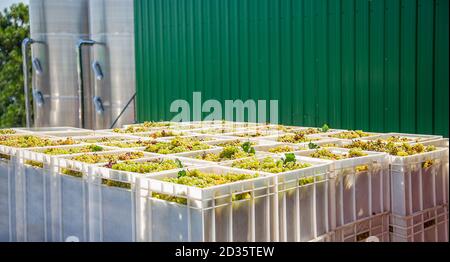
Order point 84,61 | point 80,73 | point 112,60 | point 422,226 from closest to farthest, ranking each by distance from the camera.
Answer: point 422,226, point 112,60, point 80,73, point 84,61

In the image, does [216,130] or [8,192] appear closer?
[8,192]

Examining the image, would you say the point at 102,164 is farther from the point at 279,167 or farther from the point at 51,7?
the point at 51,7

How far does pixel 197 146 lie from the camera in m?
8.39

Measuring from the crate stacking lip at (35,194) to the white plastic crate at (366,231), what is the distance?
11.7 ft

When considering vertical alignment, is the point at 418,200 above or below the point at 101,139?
below

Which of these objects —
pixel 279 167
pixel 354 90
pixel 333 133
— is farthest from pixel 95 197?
pixel 354 90

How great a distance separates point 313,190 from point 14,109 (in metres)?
29.8

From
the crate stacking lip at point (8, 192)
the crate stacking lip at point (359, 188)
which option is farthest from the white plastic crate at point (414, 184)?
the crate stacking lip at point (8, 192)

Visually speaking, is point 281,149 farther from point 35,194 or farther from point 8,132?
point 8,132

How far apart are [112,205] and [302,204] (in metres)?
2.19

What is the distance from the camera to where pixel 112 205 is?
6176 mm

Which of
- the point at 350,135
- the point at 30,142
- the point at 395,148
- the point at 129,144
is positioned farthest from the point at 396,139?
the point at 30,142

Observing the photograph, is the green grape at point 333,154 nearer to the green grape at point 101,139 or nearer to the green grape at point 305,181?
the green grape at point 305,181

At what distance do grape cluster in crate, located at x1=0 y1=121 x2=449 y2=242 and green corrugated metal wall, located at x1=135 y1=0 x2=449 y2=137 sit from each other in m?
2.06
